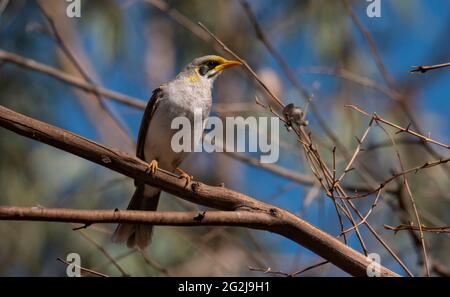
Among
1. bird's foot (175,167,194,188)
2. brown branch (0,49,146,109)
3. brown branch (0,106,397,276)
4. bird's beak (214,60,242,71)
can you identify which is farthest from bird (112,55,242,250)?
brown branch (0,106,397,276)

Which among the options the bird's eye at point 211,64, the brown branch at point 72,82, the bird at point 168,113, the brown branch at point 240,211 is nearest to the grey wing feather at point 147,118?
the bird at point 168,113

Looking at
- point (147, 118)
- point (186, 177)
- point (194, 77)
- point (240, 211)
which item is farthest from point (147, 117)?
point (240, 211)

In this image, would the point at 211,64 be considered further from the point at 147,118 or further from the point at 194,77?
the point at 147,118

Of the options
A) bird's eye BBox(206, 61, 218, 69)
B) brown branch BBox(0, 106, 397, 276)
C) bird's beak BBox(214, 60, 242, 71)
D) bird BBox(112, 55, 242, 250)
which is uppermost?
bird's eye BBox(206, 61, 218, 69)

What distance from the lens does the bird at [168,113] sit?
17.5ft

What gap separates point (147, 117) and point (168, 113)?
1.01 feet

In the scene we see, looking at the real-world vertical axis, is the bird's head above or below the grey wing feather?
above

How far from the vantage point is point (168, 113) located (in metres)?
5.31

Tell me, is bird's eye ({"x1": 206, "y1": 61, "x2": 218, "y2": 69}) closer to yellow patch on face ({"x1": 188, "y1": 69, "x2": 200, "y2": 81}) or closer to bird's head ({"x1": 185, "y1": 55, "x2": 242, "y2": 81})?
bird's head ({"x1": 185, "y1": 55, "x2": 242, "y2": 81})

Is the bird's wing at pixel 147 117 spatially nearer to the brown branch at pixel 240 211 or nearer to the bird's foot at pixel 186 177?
the bird's foot at pixel 186 177

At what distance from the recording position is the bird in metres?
5.34

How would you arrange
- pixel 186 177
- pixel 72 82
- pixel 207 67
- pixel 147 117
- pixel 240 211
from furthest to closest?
pixel 72 82, pixel 207 67, pixel 147 117, pixel 186 177, pixel 240 211
